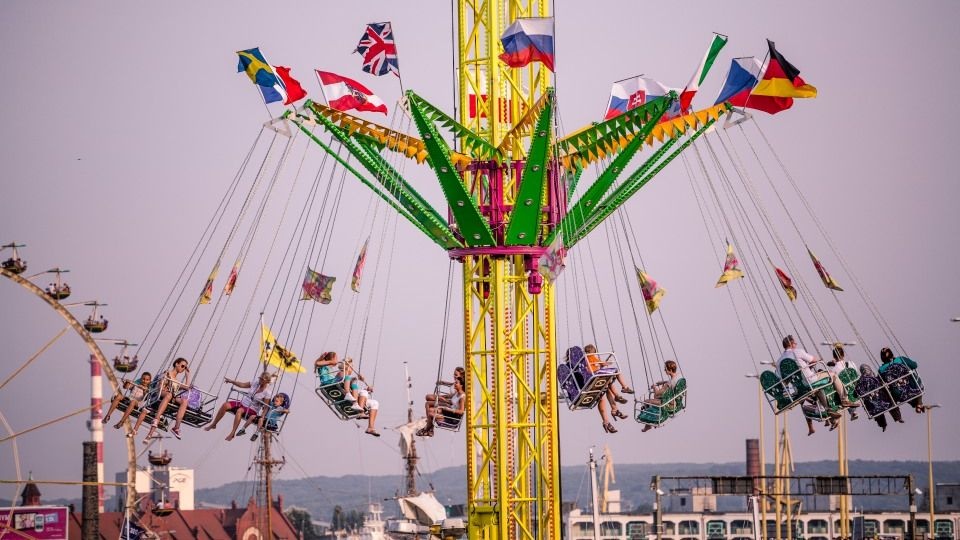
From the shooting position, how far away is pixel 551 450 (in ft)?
125

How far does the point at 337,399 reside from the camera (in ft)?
114

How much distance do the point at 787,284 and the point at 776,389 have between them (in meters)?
3.84

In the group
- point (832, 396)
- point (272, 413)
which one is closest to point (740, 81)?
point (832, 396)

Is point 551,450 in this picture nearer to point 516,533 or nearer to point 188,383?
point 516,533

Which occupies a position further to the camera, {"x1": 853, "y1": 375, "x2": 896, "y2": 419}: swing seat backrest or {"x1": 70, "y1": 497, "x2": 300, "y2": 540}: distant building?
{"x1": 70, "y1": 497, "x2": 300, "y2": 540}: distant building

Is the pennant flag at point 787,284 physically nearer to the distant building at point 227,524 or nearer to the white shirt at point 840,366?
the white shirt at point 840,366

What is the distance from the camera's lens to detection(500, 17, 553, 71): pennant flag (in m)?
35.4

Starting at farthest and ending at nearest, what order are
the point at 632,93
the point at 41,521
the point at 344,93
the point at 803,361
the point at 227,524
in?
1. the point at 227,524
2. the point at 41,521
3. the point at 632,93
4. the point at 344,93
5. the point at 803,361

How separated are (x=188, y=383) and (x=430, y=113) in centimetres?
725

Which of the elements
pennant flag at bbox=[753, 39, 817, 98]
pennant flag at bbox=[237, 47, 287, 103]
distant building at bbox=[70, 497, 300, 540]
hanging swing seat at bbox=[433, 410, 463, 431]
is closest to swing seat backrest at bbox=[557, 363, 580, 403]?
hanging swing seat at bbox=[433, 410, 463, 431]

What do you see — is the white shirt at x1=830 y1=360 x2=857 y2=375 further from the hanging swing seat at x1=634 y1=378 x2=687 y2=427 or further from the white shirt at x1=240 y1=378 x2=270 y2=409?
the white shirt at x1=240 y1=378 x2=270 y2=409

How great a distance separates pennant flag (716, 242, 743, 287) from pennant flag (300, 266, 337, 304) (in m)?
8.60

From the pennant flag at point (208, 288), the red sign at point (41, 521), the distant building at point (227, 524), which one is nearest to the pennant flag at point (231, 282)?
the pennant flag at point (208, 288)

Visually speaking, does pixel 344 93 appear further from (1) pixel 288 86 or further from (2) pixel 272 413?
(2) pixel 272 413
